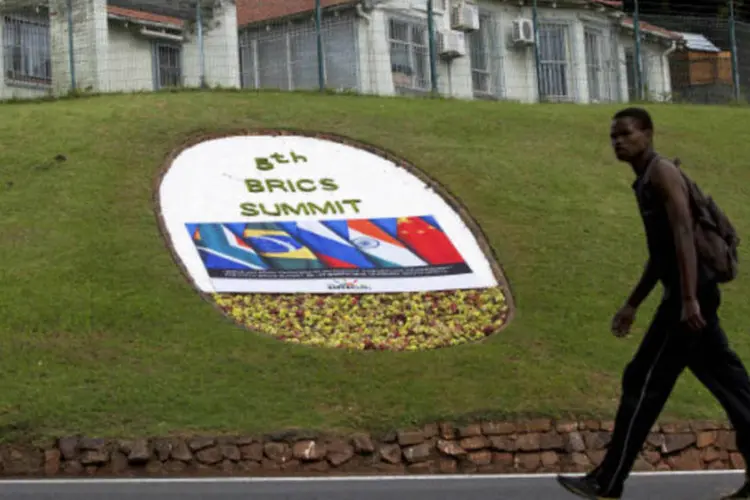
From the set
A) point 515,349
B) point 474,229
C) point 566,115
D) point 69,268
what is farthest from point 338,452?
point 566,115

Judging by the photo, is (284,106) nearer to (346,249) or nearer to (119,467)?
(346,249)

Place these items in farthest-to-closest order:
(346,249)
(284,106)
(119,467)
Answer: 1. (284,106)
2. (346,249)
3. (119,467)

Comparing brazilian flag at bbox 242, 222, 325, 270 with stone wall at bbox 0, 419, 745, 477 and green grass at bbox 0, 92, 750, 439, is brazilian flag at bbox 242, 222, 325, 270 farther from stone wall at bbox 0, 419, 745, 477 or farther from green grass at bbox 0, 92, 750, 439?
stone wall at bbox 0, 419, 745, 477

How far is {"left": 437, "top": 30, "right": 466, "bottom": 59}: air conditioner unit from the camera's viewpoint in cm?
2977

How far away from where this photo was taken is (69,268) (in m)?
13.7

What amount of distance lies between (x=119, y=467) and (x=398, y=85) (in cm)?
1983

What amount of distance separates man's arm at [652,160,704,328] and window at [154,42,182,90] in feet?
78.2

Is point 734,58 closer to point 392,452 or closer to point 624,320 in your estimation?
point 392,452

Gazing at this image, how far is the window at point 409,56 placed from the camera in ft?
93.1

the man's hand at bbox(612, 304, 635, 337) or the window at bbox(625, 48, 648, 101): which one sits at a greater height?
the window at bbox(625, 48, 648, 101)

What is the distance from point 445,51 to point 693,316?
2471 centimetres

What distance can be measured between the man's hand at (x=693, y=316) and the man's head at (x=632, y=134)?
0.91 metres

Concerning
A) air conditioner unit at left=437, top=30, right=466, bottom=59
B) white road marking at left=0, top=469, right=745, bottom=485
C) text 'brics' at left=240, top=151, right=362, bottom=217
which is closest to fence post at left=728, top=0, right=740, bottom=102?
air conditioner unit at left=437, top=30, right=466, bottom=59

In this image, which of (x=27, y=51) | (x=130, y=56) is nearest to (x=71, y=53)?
(x=27, y=51)
